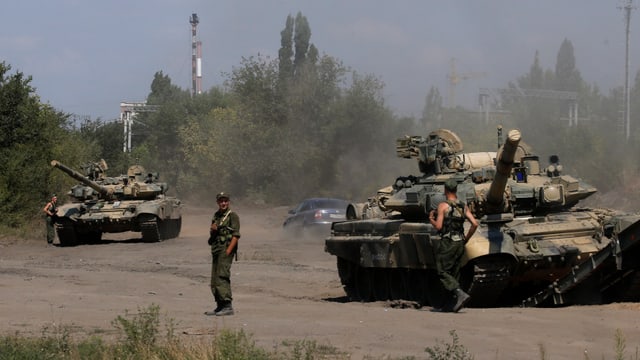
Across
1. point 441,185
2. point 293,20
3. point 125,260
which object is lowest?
point 125,260

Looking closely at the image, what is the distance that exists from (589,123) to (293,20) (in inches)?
1209

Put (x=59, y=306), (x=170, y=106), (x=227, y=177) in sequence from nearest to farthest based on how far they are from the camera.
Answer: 1. (x=59, y=306)
2. (x=227, y=177)
3. (x=170, y=106)

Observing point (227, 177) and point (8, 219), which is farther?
point (227, 177)

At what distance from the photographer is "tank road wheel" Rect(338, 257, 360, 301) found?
1758 cm

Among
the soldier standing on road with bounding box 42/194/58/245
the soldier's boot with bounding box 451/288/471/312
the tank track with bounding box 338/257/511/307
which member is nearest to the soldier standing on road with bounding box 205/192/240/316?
the soldier's boot with bounding box 451/288/471/312

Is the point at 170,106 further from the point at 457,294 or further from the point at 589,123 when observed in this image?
the point at 457,294

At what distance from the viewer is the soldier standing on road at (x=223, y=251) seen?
41.8ft

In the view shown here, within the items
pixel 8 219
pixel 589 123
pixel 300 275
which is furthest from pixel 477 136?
pixel 300 275

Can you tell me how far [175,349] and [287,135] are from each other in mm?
47225

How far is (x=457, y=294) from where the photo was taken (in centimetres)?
1288

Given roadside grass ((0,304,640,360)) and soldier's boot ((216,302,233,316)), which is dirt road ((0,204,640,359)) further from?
roadside grass ((0,304,640,360))

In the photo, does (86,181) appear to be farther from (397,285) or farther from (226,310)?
(226,310)

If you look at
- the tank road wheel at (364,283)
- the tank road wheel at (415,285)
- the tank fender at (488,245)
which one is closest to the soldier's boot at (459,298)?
the tank fender at (488,245)

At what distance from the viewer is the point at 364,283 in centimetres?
1758
